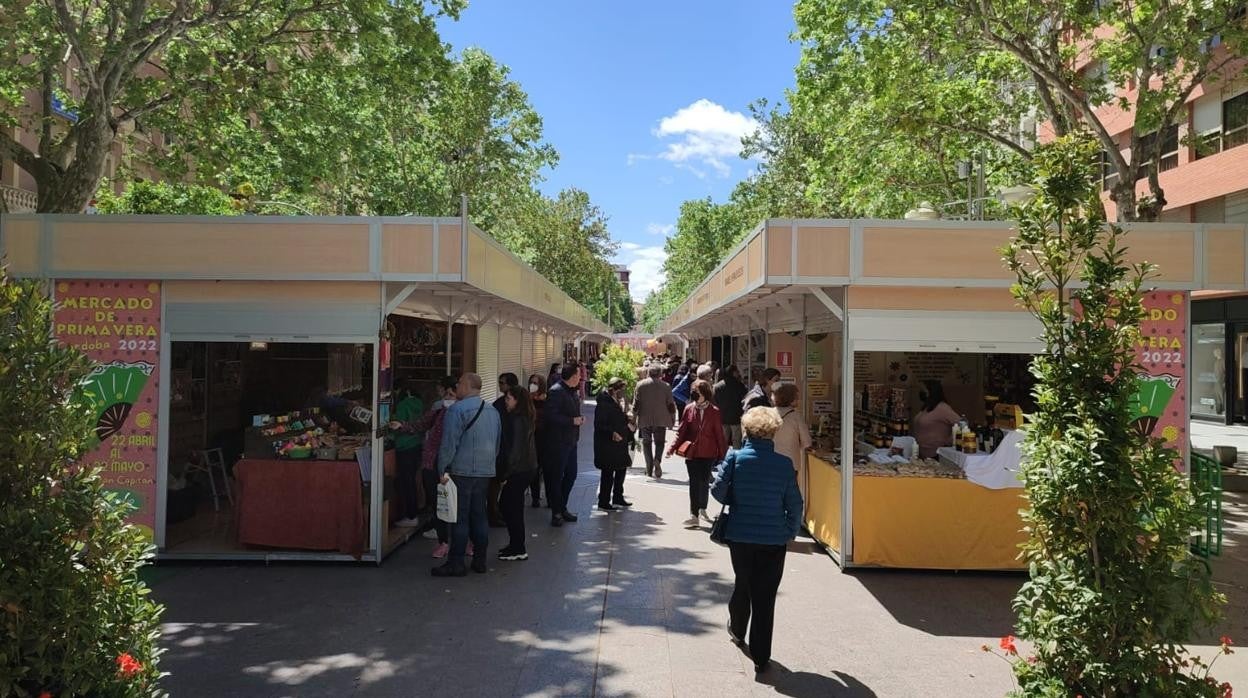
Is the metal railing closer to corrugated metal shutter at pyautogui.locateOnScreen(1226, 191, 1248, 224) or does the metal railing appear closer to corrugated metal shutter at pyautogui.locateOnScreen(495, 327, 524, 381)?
corrugated metal shutter at pyautogui.locateOnScreen(495, 327, 524, 381)

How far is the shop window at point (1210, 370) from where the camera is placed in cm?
2125

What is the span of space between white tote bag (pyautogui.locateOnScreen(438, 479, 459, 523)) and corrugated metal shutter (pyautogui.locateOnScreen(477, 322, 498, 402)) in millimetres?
5848

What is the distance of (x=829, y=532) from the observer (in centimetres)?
698

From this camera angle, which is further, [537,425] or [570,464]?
[570,464]

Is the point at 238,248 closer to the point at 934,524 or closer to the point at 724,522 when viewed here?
the point at 724,522

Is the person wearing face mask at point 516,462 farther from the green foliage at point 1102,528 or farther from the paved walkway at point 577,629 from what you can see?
the green foliage at point 1102,528

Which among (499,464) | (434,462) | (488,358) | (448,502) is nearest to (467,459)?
(448,502)

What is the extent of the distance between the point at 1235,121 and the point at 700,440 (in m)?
20.7

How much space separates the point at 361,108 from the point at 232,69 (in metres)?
2.84

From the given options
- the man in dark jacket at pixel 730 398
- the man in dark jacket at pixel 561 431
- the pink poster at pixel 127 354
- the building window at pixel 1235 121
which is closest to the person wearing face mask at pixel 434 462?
the man in dark jacket at pixel 561 431

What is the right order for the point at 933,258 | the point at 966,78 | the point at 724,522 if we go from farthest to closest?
the point at 966,78 < the point at 933,258 < the point at 724,522

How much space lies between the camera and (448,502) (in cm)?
594

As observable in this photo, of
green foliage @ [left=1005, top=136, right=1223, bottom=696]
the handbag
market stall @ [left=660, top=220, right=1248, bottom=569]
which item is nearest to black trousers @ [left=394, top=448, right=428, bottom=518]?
market stall @ [left=660, top=220, right=1248, bottom=569]

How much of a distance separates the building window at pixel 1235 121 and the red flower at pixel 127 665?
994 inches
